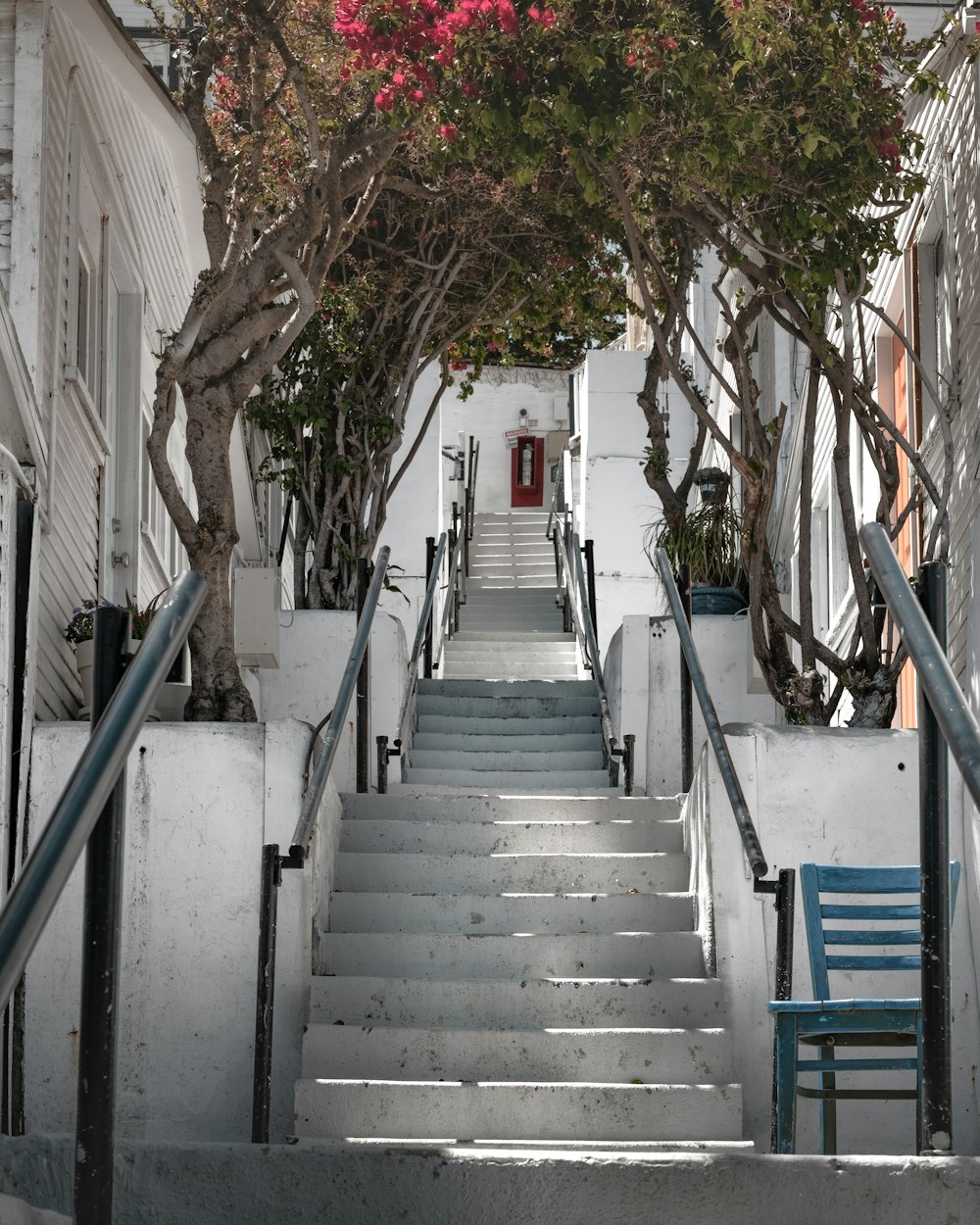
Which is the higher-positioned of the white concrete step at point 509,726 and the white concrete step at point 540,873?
the white concrete step at point 509,726

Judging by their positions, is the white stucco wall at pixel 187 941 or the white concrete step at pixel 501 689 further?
the white concrete step at pixel 501 689

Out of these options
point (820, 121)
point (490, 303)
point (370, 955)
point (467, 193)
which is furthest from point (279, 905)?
point (490, 303)

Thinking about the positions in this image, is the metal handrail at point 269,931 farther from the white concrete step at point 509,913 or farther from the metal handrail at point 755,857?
the metal handrail at point 755,857

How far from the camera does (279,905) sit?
21.7ft

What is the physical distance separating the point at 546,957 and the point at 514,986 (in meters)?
0.31

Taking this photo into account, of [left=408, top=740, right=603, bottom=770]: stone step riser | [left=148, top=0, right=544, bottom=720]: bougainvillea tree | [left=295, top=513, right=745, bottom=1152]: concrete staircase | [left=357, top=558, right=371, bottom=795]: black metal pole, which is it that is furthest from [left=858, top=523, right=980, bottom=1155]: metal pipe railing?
[left=408, top=740, right=603, bottom=770]: stone step riser

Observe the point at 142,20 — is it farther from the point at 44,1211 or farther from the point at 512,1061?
the point at 44,1211

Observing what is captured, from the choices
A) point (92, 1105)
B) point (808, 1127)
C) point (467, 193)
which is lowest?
point (808, 1127)

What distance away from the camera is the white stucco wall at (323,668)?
985 cm

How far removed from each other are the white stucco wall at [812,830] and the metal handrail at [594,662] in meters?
1.74

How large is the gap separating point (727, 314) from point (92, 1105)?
21.5 ft

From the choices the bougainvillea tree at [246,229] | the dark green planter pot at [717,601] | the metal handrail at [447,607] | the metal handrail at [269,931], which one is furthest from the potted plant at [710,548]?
the metal handrail at [269,931]

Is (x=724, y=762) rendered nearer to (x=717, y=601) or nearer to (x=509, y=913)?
(x=509, y=913)

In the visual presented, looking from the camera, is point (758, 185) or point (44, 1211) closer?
point (44, 1211)
